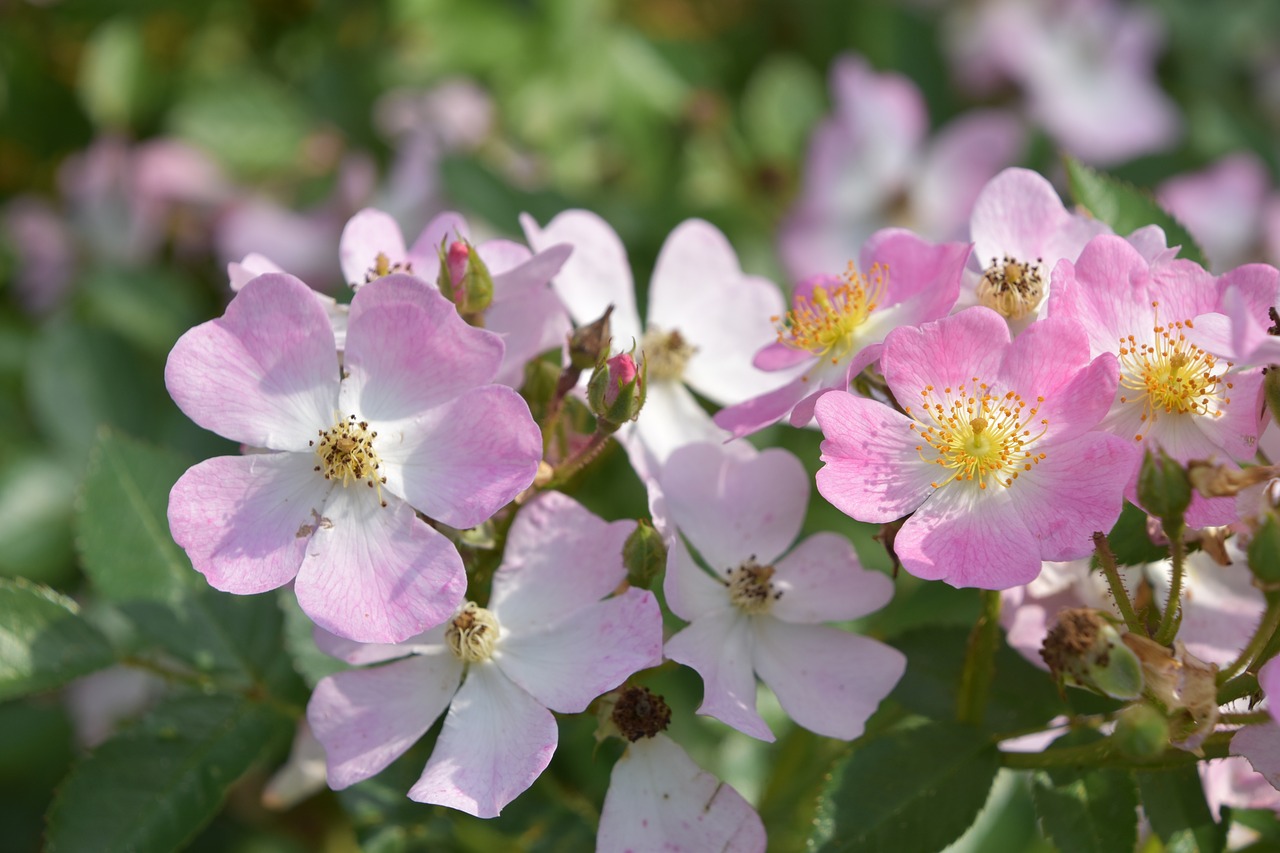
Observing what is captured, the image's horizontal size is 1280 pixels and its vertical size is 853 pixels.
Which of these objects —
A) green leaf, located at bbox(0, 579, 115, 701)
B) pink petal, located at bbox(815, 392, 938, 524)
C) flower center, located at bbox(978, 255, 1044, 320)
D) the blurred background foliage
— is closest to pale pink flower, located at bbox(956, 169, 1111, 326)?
flower center, located at bbox(978, 255, 1044, 320)

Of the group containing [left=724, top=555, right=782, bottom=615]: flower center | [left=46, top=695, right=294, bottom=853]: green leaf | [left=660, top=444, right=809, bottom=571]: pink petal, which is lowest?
[left=46, top=695, right=294, bottom=853]: green leaf

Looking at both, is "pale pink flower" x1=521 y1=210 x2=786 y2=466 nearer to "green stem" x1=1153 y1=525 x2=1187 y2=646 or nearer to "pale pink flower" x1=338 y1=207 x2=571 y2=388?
"pale pink flower" x1=338 y1=207 x2=571 y2=388

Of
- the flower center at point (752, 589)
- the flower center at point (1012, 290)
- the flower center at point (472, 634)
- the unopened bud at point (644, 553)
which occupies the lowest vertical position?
the flower center at point (472, 634)

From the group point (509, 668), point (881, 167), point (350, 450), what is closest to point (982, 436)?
point (509, 668)

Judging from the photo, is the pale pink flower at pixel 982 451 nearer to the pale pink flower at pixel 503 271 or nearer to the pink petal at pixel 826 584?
the pink petal at pixel 826 584

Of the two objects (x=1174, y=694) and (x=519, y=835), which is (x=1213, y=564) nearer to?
(x=1174, y=694)

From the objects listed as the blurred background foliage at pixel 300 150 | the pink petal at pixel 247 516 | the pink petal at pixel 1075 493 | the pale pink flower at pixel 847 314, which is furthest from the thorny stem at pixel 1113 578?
the blurred background foliage at pixel 300 150

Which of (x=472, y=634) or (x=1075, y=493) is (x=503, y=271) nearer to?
(x=472, y=634)
